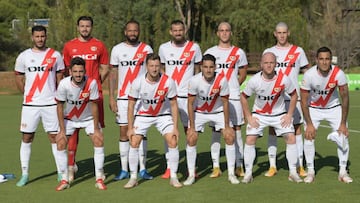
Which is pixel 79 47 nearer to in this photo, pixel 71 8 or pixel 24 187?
pixel 24 187

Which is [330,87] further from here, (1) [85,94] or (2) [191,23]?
(2) [191,23]

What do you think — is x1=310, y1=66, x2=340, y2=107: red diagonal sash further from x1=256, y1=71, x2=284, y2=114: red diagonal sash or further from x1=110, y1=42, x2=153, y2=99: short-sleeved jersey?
x1=110, y1=42, x2=153, y2=99: short-sleeved jersey

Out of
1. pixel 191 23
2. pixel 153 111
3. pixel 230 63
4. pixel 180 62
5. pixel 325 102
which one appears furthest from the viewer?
pixel 191 23

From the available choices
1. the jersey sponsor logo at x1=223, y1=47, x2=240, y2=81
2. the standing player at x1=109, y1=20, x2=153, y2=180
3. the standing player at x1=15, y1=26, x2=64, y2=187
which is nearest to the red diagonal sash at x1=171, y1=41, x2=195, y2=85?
the standing player at x1=109, y1=20, x2=153, y2=180

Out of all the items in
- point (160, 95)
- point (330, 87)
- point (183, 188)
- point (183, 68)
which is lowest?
point (183, 188)

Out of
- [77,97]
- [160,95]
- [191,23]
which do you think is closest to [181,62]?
[160,95]

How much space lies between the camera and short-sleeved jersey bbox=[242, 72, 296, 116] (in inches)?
335

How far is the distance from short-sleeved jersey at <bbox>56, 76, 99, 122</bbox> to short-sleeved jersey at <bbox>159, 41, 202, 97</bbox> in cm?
131

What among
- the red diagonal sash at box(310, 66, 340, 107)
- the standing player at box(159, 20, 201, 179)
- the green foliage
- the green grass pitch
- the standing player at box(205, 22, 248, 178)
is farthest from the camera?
the green foliage

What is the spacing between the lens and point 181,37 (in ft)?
30.2

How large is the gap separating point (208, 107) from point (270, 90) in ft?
3.05

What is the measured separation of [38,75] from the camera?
8.63 m

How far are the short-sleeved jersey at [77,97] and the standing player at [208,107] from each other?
136cm

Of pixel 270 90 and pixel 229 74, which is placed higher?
pixel 229 74
